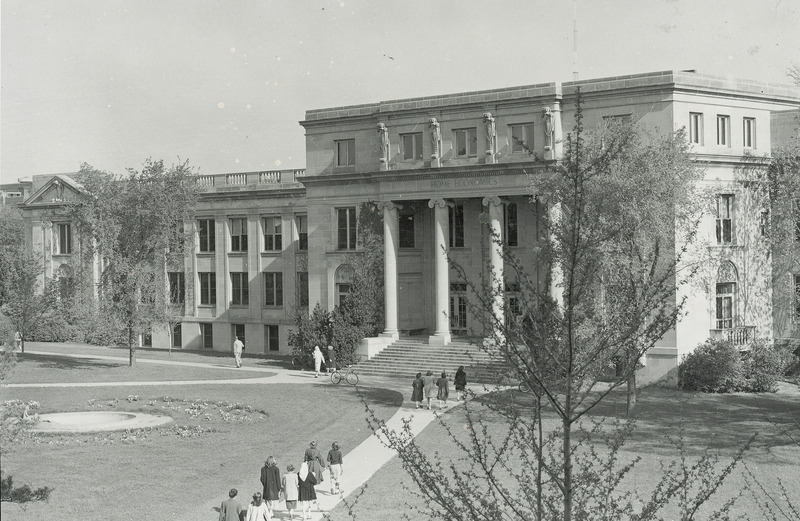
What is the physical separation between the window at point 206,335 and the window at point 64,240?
14534 millimetres

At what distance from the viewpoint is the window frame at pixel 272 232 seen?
5881 centimetres

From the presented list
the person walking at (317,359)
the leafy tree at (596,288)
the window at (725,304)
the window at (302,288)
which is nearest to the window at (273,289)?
the window at (302,288)

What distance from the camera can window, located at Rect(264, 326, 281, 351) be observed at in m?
58.9

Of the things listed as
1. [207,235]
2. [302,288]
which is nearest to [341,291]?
[302,288]

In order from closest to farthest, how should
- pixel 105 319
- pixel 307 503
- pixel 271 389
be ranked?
pixel 307 503, pixel 271 389, pixel 105 319

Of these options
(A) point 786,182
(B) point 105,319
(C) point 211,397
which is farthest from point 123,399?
(A) point 786,182

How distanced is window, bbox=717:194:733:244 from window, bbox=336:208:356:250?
19.8m

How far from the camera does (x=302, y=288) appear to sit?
57.0 meters

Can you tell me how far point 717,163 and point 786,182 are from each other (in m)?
3.15

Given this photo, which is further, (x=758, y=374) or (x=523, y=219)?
(x=523, y=219)

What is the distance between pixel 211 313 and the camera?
6144 cm

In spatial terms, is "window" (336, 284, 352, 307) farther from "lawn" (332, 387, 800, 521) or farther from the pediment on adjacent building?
the pediment on adjacent building

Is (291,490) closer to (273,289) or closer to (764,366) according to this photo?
(764,366)

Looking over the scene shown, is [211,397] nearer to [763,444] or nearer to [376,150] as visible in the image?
[376,150]
